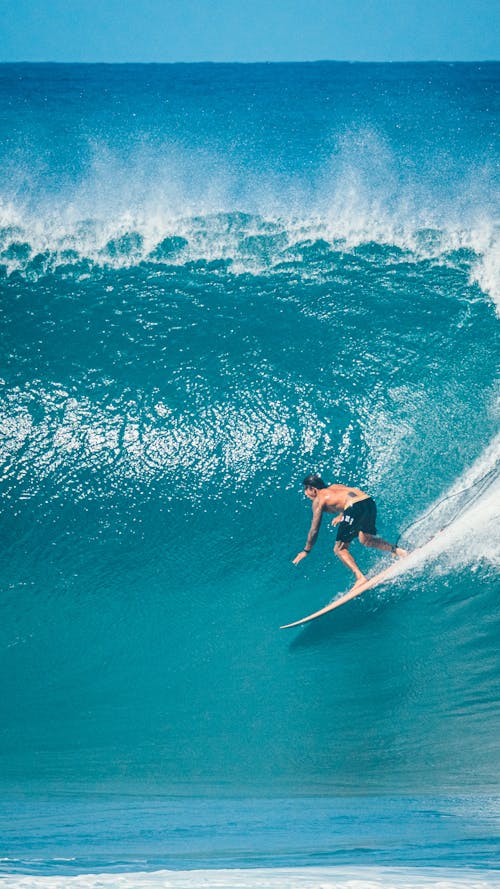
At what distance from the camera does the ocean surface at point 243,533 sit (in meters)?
3.36

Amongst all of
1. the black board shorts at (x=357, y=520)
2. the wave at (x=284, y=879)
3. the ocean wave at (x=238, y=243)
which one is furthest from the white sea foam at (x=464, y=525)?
the wave at (x=284, y=879)

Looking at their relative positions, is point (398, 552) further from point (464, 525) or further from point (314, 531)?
point (314, 531)

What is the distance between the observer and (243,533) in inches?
236

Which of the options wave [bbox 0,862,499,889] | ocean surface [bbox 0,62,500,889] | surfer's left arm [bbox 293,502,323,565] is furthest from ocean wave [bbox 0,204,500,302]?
wave [bbox 0,862,499,889]

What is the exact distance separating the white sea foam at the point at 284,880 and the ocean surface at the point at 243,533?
0.06 feet

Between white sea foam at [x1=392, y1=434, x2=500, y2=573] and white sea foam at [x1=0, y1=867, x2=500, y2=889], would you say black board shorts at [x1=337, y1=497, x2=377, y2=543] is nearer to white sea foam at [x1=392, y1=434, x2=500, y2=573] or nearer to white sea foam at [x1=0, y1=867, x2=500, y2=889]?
white sea foam at [x1=392, y1=434, x2=500, y2=573]

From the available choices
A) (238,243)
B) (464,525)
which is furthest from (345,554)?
(238,243)

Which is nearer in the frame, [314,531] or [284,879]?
[284,879]

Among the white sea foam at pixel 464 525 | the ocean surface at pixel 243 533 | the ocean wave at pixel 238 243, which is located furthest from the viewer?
the ocean wave at pixel 238 243

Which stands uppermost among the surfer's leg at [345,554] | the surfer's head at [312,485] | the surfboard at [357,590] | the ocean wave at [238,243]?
the ocean wave at [238,243]

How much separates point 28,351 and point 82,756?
395 cm

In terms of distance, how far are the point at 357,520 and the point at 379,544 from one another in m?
0.30

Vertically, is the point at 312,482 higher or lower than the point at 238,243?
lower

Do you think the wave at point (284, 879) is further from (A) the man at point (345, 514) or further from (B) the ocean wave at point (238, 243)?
(B) the ocean wave at point (238, 243)
